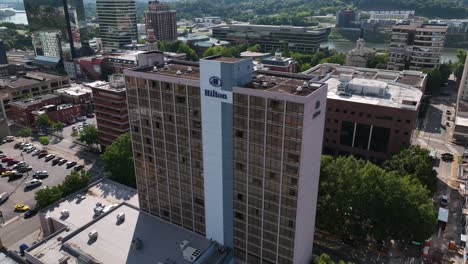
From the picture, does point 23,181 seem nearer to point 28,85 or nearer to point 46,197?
point 46,197

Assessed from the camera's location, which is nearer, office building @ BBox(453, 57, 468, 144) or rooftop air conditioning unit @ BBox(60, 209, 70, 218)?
rooftop air conditioning unit @ BBox(60, 209, 70, 218)

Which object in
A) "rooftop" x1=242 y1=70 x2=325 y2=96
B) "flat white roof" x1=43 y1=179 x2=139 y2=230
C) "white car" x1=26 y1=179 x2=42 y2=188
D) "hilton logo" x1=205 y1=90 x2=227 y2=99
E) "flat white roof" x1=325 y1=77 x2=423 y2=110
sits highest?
"rooftop" x1=242 y1=70 x2=325 y2=96

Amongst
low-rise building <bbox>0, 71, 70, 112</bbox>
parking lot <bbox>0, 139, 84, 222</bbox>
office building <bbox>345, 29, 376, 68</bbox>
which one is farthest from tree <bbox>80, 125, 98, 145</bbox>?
office building <bbox>345, 29, 376, 68</bbox>

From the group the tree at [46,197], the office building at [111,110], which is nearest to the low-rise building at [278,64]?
the office building at [111,110]

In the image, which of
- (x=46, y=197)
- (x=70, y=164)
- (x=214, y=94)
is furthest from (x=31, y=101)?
(x=214, y=94)

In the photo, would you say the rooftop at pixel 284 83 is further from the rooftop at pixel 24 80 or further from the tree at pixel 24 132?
the rooftop at pixel 24 80

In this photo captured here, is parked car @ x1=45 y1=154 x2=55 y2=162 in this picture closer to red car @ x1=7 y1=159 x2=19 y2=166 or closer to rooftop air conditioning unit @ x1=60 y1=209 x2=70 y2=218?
red car @ x1=7 y1=159 x2=19 y2=166

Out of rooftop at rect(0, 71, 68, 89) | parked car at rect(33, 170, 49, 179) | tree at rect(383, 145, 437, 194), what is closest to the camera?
tree at rect(383, 145, 437, 194)

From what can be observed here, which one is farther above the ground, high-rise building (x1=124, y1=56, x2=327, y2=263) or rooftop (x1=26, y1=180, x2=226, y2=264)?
high-rise building (x1=124, y1=56, x2=327, y2=263)
